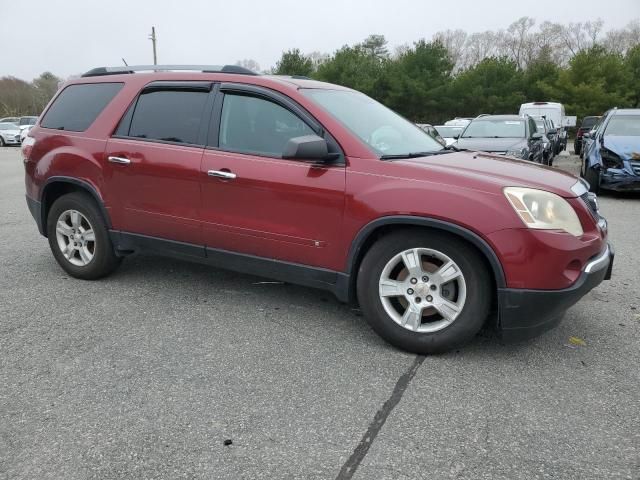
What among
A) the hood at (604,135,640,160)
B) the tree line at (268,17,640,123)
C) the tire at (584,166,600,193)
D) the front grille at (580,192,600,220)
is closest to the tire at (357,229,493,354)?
the front grille at (580,192,600,220)

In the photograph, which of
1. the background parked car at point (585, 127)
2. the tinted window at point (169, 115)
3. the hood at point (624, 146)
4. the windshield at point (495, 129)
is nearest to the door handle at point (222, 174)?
the tinted window at point (169, 115)

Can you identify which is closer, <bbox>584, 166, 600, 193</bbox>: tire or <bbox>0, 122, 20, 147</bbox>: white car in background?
<bbox>584, 166, 600, 193</bbox>: tire

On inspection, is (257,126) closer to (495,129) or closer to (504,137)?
(504,137)

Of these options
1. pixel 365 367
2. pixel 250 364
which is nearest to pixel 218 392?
pixel 250 364

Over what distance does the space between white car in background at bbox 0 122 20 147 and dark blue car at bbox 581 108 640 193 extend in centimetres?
2988

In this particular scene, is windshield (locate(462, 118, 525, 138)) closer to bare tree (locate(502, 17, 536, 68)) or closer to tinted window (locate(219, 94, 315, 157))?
tinted window (locate(219, 94, 315, 157))

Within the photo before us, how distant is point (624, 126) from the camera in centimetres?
1042

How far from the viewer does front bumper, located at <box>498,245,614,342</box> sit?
3.10 metres

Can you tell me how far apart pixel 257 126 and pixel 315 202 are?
30.8 inches

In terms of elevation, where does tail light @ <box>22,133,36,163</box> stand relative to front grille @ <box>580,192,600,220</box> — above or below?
above

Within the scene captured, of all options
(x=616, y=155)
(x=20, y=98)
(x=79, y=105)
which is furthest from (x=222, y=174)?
(x=20, y=98)

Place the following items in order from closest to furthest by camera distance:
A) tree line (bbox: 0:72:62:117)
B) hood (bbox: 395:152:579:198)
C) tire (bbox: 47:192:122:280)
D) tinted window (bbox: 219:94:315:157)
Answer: hood (bbox: 395:152:579:198) → tinted window (bbox: 219:94:315:157) → tire (bbox: 47:192:122:280) → tree line (bbox: 0:72:62:117)

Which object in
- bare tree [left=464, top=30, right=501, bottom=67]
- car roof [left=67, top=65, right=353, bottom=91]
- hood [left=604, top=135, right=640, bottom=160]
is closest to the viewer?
car roof [left=67, top=65, right=353, bottom=91]

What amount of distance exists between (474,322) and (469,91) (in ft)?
144
